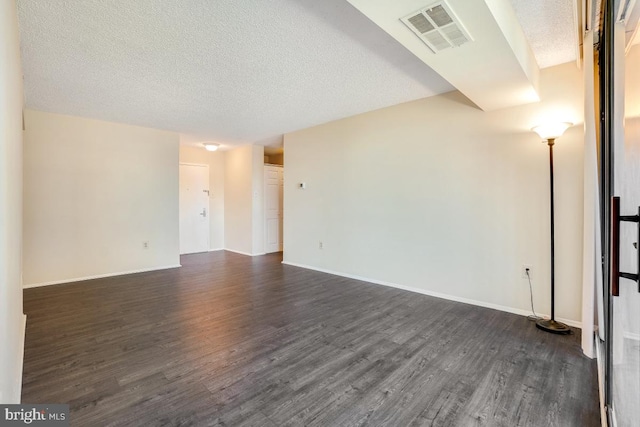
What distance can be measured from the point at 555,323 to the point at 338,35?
3.38 m

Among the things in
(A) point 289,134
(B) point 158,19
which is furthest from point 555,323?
(A) point 289,134

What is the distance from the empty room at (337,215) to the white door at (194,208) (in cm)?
139

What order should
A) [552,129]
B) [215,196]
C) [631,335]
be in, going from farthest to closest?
1. [215,196]
2. [552,129]
3. [631,335]

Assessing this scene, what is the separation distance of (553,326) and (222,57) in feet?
13.4

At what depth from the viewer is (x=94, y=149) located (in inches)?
188

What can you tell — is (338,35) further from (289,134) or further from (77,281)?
(77,281)

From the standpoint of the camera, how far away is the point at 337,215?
197 inches

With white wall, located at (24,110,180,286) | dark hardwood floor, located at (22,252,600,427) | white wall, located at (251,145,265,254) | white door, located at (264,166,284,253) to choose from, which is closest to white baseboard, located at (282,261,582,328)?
dark hardwood floor, located at (22,252,600,427)

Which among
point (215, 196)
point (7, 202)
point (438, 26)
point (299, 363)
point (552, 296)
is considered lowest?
point (299, 363)

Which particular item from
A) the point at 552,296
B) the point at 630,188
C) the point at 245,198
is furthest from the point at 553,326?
the point at 245,198

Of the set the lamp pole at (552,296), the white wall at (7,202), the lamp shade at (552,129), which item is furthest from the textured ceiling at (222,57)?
the lamp pole at (552,296)

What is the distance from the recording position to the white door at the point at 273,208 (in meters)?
7.14

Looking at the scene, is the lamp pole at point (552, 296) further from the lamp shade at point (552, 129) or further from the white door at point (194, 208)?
the white door at point (194, 208)

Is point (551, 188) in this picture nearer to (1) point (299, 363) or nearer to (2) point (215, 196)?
(1) point (299, 363)
